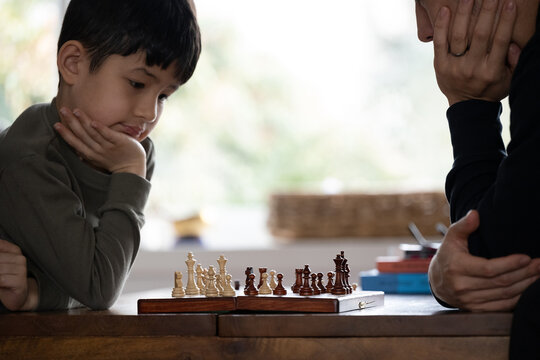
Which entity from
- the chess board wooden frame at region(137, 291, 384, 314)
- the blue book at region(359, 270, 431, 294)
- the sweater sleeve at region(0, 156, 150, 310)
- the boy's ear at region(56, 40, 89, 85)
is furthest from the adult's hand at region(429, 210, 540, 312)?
the boy's ear at region(56, 40, 89, 85)

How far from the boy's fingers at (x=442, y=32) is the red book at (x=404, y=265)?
68 cm

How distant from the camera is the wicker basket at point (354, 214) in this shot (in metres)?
3.12

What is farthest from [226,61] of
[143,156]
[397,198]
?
[143,156]

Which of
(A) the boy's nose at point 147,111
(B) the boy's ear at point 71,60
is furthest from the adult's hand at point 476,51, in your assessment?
(B) the boy's ear at point 71,60

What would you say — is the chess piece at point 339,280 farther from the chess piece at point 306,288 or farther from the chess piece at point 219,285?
the chess piece at point 219,285

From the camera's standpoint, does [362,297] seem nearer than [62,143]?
Yes

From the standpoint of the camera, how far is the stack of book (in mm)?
1746

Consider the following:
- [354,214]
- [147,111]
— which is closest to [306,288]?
[147,111]

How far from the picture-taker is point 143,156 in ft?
4.86

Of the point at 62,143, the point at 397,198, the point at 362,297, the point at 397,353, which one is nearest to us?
the point at 397,353

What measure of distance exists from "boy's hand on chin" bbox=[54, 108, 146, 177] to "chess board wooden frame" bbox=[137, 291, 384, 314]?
1.25 feet

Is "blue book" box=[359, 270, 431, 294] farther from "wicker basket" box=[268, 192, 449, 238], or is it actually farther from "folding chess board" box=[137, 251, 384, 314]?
"wicker basket" box=[268, 192, 449, 238]

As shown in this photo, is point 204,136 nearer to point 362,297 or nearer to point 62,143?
point 62,143

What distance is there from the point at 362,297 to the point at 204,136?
7.84ft
